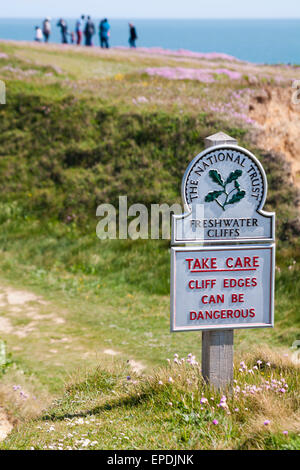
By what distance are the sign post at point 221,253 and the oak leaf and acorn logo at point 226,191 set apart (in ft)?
0.03

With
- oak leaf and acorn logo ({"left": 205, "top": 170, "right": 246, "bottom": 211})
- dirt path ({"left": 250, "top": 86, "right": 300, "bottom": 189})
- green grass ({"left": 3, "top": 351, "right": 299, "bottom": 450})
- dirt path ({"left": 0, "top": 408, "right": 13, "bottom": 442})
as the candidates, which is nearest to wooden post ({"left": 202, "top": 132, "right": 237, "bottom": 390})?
green grass ({"left": 3, "top": 351, "right": 299, "bottom": 450})

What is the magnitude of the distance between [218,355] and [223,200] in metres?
1.66

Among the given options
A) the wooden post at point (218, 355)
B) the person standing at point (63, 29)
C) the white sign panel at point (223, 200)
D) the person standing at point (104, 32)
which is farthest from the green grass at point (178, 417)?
the person standing at point (63, 29)

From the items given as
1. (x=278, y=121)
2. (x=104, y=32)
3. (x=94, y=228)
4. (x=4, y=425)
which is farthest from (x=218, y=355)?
(x=104, y=32)

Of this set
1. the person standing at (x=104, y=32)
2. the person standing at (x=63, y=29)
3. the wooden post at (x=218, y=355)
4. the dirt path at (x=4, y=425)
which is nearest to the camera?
the wooden post at (x=218, y=355)

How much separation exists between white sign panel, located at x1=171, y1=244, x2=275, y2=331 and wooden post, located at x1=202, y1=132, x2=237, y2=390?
0.52 ft

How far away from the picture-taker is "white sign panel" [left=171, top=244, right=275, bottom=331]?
20.7 ft

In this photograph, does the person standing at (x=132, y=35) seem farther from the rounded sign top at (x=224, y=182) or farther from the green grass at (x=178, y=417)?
the green grass at (x=178, y=417)

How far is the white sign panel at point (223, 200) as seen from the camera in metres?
6.29

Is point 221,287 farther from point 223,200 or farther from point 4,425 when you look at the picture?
point 4,425

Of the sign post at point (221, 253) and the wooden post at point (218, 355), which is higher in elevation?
the sign post at point (221, 253)

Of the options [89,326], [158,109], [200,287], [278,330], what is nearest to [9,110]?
[158,109]

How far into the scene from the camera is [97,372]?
801 cm
